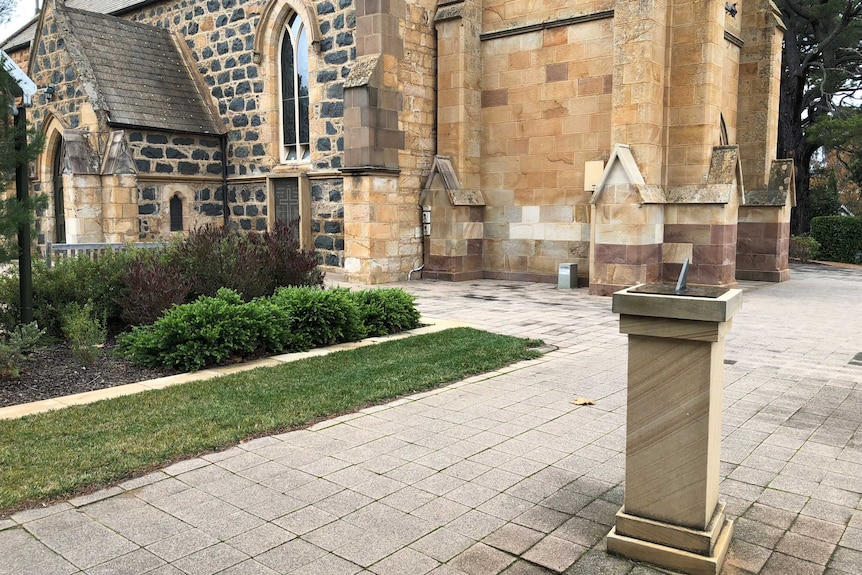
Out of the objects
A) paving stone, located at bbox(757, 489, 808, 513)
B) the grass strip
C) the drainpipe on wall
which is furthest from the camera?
the drainpipe on wall

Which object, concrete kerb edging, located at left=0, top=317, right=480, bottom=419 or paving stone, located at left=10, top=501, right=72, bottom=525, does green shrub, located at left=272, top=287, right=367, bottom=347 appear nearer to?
concrete kerb edging, located at left=0, top=317, right=480, bottom=419

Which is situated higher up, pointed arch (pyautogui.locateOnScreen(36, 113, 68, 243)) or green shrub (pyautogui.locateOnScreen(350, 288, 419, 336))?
pointed arch (pyautogui.locateOnScreen(36, 113, 68, 243))

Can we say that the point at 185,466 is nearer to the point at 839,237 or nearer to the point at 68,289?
the point at 68,289

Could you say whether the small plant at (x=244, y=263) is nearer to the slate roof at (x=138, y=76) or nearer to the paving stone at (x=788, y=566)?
the paving stone at (x=788, y=566)

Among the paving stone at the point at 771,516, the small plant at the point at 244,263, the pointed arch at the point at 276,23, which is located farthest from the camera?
the pointed arch at the point at 276,23

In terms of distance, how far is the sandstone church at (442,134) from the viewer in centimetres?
1330

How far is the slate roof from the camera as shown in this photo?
54.5 ft

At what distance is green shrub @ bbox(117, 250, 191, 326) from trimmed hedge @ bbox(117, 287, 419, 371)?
0.28 metres

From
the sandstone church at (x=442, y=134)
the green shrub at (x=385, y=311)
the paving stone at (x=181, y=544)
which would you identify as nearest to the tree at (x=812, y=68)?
the sandstone church at (x=442, y=134)

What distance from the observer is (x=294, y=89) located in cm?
1692

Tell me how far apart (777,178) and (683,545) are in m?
14.7

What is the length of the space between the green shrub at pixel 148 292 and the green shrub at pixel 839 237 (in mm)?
23774

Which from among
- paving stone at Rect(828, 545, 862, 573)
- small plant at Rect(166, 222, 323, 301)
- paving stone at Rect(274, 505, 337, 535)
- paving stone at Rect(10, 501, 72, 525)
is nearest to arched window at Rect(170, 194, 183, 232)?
small plant at Rect(166, 222, 323, 301)

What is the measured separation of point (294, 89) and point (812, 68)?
21045mm
